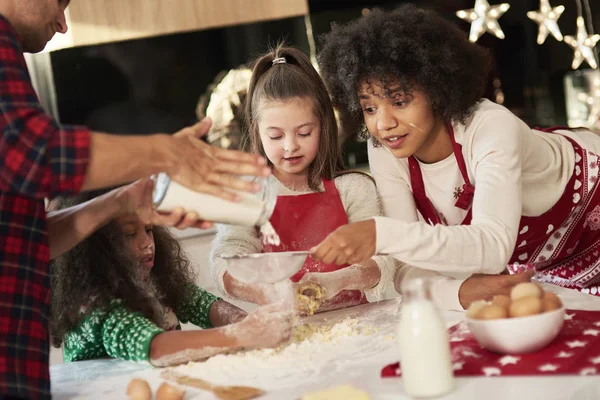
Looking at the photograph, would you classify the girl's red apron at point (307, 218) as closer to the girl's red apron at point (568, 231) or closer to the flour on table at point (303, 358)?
the girl's red apron at point (568, 231)

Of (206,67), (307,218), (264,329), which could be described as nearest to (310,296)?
(264,329)

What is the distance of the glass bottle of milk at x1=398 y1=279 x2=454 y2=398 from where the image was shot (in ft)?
3.67

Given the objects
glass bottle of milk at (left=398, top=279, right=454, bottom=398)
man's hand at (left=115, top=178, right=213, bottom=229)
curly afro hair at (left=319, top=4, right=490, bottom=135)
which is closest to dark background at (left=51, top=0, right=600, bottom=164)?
curly afro hair at (left=319, top=4, right=490, bottom=135)

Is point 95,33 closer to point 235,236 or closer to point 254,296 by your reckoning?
point 235,236

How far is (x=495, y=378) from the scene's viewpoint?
118cm

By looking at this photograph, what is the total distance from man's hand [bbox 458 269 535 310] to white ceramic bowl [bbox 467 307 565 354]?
14.2 inches

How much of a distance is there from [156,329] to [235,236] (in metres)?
0.47

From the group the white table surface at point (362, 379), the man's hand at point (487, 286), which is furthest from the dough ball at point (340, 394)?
the man's hand at point (487, 286)

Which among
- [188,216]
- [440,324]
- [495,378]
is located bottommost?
[495,378]

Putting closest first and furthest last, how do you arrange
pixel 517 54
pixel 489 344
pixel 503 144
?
pixel 489 344 → pixel 503 144 → pixel 517 54

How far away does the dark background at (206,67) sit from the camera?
3.75m

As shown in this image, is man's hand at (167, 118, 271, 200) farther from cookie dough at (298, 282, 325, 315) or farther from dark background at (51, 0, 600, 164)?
dark background at (51, 0, 600, 164)

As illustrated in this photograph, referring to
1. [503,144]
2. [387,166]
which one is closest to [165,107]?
[387,166]

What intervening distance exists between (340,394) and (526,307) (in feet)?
1.15
